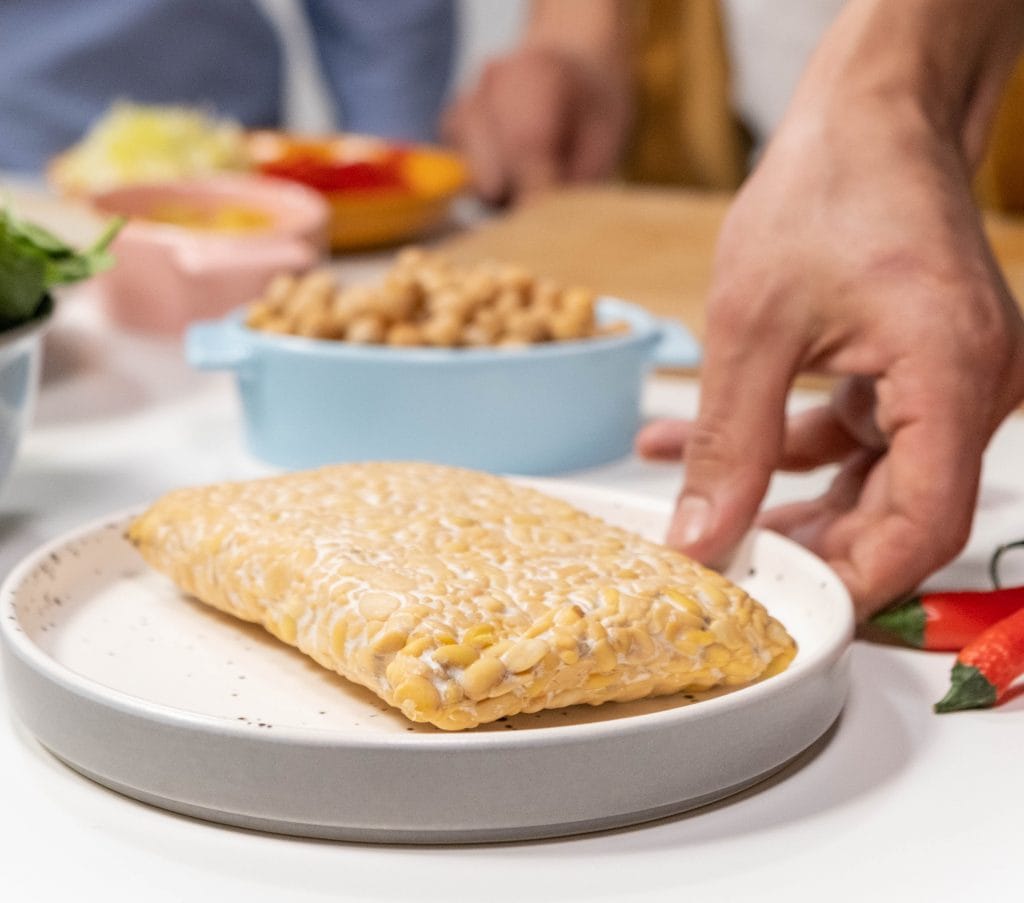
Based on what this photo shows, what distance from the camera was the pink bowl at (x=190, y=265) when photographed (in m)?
1.74

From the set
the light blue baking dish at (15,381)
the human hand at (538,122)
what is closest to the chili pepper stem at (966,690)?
the light blue baking dish at (15,381)

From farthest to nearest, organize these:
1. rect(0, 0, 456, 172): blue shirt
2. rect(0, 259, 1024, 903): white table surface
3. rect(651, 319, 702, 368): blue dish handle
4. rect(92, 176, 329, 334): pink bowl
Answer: rect(0, 0, 456, 172): blue shirt < rect(92, 176, 329, 334): pink bowl < rect(651, 319, 702, 368): blue dish handle < rect(0, 259, 1024, 903): white table surface

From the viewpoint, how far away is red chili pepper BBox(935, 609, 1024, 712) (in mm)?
812

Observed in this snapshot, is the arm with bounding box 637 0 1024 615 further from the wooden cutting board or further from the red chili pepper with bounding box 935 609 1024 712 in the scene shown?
the wooden cutting board

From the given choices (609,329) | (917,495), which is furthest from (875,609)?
(609,329)

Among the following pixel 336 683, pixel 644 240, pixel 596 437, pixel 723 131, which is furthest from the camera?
pixel 723 131

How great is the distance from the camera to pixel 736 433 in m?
0.97

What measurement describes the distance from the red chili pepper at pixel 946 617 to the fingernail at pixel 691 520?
12 cm

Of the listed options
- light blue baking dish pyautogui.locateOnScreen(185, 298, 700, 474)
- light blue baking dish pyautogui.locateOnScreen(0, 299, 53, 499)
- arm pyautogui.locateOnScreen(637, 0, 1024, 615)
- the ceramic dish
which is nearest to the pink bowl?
the ceramic dish

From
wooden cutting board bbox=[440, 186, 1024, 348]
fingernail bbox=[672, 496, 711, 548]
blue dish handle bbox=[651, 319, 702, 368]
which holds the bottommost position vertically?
wooden cutting board bbox=[440, 186, 1024, 348]

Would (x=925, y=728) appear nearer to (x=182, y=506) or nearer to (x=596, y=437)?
(x=182, y=506)

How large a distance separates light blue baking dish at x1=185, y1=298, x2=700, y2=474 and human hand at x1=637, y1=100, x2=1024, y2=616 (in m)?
0.28

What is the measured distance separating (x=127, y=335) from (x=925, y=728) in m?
1.25

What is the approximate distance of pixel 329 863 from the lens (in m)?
0.64
